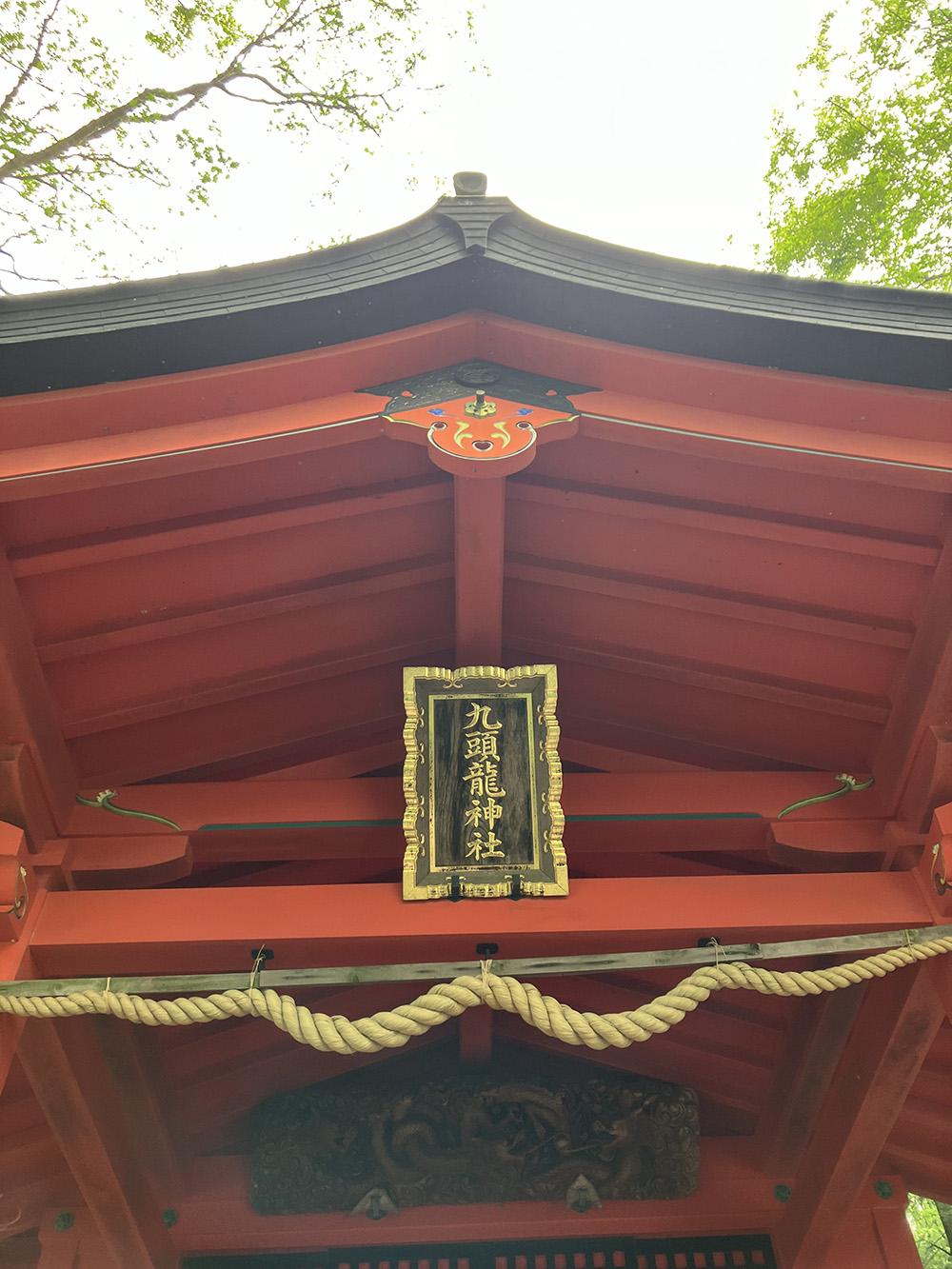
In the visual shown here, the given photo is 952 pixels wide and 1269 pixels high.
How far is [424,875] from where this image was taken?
3043 millimetres

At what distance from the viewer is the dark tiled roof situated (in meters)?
2.62

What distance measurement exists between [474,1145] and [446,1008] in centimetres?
200

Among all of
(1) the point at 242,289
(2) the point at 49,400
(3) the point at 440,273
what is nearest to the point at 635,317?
(3) the point at 440,273

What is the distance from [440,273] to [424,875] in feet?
7.14

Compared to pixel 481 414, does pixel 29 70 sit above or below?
above

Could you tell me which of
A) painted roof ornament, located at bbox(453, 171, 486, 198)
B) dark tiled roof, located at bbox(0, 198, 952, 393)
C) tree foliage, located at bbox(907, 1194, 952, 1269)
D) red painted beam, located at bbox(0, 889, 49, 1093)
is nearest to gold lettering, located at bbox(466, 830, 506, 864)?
red painted beam, located at bbox(0, 889, 49, 1093)

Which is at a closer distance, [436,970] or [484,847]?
[436,970]

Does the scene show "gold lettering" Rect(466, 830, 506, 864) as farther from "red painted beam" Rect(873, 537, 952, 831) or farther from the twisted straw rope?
"red painted beam" Rect(873, 537, 952, 831)

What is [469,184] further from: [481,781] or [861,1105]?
[861,1105]

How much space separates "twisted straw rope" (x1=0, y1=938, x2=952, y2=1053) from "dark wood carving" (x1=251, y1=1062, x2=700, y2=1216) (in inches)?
70.8

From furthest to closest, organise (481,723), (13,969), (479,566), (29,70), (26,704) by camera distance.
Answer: (29,70) → (481,723) → (479,566) → (26,704) → (13,969)

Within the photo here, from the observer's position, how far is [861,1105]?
10.9 feet

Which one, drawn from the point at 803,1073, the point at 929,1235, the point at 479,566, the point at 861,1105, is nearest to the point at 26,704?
the point at 479,566

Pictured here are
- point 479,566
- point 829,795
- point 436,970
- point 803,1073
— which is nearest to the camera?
point 436,970
